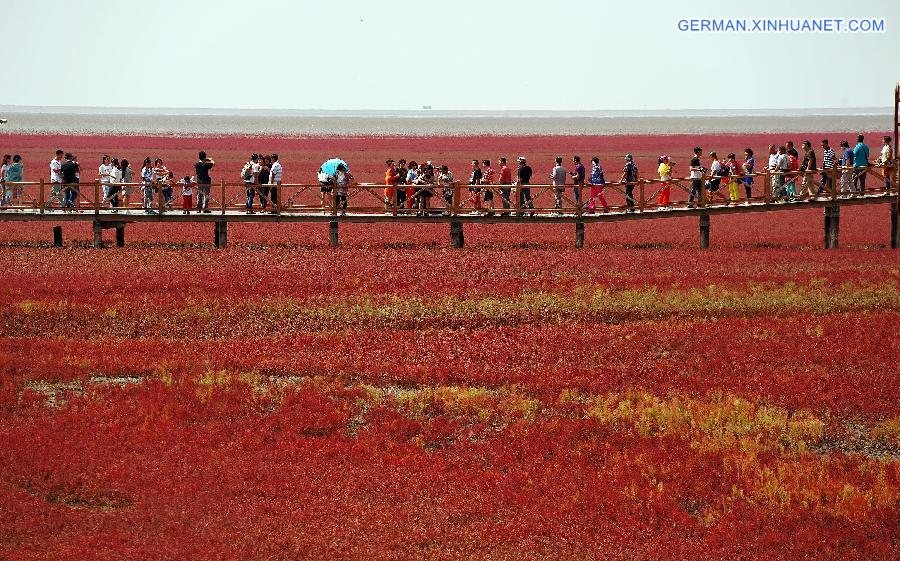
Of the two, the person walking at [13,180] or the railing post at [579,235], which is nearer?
the person walking at [13,180]

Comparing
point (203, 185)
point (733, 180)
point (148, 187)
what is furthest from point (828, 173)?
point (148, 187)

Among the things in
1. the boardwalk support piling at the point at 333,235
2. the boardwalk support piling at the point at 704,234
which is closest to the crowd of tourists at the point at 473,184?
the boardwalk support piling at the point at 333,235

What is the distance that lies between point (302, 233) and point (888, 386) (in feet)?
87.5

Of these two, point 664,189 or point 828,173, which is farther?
point 664,189

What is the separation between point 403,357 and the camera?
82.2 feet

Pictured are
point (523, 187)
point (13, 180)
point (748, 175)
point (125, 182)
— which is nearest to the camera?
point (748, 175)

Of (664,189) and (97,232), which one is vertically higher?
(664,189)

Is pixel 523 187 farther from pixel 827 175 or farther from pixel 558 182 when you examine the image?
pixel 827 175

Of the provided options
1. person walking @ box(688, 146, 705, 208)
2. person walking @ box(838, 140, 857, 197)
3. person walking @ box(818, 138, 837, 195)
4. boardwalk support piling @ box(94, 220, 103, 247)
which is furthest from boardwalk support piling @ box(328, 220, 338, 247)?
person walking @ box(838, 140, 857, 197)

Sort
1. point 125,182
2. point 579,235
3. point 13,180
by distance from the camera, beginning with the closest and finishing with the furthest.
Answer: point 125,182 → point 579,235 → point 13,180

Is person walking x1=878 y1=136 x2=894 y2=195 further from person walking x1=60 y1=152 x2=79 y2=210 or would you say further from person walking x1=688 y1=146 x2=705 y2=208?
person walking x1=60 y1=152 x2=79 y2=210

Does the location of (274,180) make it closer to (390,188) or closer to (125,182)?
(390,188)

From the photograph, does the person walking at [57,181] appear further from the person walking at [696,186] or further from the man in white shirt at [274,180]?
the person walking at [696,186]

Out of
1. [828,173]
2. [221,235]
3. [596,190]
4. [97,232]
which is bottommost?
[221,235]
